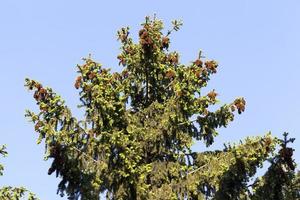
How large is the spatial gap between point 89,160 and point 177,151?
3.04m

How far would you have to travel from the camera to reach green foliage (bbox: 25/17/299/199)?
16766mm

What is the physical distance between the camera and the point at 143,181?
17.2 metres

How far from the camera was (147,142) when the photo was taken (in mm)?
18953

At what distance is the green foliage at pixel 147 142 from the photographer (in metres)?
16.8

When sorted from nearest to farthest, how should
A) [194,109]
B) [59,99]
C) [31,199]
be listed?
[59,99] < [194,109] < [31,199]

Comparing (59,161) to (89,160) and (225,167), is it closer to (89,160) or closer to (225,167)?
(89,160)

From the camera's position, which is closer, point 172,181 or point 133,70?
point 172,181

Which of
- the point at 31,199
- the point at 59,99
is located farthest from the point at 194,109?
the point at 31,199

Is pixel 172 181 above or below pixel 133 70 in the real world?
below

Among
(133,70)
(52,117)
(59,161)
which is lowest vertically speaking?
(59,161)

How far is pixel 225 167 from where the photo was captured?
17312 millimetres

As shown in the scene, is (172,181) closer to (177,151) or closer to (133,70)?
(177,151)

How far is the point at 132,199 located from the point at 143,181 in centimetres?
64

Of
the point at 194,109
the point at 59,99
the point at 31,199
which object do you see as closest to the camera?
the point at 59,99
